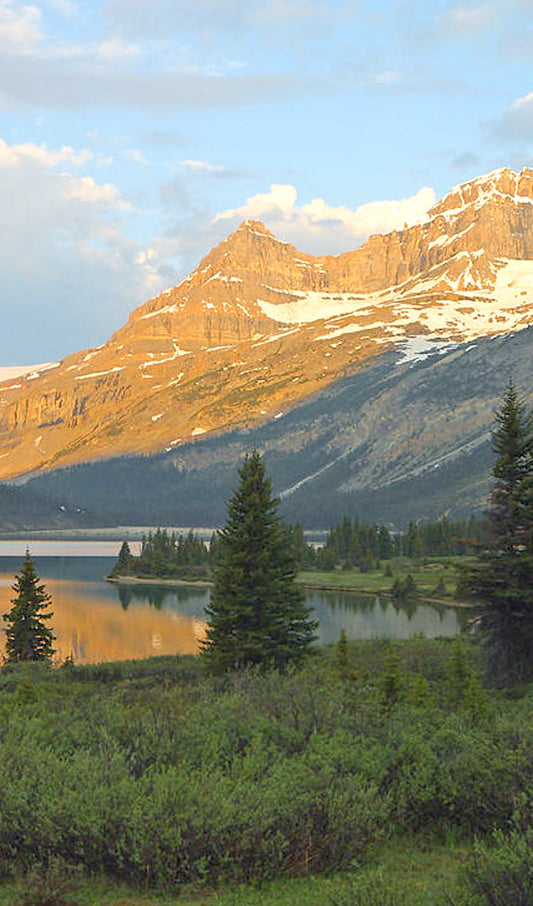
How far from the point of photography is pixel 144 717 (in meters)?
→ 15.8

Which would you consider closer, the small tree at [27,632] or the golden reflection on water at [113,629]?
the small tree at [27,632]

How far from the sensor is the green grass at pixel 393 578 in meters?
111

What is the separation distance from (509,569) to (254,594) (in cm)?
1042

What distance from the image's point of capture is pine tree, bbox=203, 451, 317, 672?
3509 cm

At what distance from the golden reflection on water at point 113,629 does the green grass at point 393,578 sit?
31.8 meters

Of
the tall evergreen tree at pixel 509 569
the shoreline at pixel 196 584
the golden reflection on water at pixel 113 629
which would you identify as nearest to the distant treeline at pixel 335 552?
the shoreline at pixel 196 584

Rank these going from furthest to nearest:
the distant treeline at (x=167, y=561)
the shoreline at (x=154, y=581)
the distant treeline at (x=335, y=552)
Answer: the distant treeline at (x=335, y=552) < the distant treeline at (x=167, y=561) < the shoreline at (x=154, y=581)

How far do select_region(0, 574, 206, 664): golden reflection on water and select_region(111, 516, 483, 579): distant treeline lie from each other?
130 ft

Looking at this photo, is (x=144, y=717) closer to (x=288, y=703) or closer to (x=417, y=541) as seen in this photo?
(x=288, y=703)

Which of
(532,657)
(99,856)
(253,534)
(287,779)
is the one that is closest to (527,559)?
(532,657)

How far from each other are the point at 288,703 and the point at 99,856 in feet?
22.9

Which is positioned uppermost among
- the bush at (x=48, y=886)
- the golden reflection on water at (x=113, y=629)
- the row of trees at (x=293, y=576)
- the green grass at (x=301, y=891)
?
the row of trees at (x=293, y=576)

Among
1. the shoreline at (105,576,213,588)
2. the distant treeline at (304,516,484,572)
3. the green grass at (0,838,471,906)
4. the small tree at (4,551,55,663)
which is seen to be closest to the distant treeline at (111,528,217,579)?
the shoreline at (105,576,213,588)

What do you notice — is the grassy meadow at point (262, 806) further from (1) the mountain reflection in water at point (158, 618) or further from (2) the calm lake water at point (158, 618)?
(1) the mountain reflection in water at point (158, 618)
